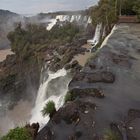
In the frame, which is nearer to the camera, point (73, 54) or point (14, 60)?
point (73, 54)

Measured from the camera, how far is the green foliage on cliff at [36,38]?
44.4 meters

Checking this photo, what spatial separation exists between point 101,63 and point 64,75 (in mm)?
6380

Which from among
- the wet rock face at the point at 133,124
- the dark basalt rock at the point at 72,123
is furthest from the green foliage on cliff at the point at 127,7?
the dark basalt rock at the point at 72,123

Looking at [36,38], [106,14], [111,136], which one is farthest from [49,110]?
[36,38]

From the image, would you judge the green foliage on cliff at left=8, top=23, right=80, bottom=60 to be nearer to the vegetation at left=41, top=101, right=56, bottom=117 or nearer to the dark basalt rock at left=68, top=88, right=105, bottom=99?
the dark basalt rock at left=68, top=88, right=105, bottom=99

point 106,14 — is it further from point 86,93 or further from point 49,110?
point 49,110

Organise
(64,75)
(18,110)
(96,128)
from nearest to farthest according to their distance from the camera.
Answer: (96,128)
(64,75)
(18,110)

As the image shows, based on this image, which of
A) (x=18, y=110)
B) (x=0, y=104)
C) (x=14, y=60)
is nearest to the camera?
(x=18, y=110)

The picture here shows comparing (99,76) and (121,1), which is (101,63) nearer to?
(99,76)

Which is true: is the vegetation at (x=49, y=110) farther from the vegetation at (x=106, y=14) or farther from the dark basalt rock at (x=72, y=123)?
the vegetation at (x=106, y=14)

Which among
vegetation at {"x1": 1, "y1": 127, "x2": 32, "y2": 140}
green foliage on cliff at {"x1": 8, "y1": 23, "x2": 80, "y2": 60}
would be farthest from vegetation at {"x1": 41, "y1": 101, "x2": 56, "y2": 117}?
green foliage on cliff at {"x1": 8, "y1": 23, "x2": 80, "y2": 60}

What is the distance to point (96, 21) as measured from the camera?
125ft

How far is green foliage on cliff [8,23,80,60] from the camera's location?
4443 centimetres

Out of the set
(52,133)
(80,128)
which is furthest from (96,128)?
(52,133)
